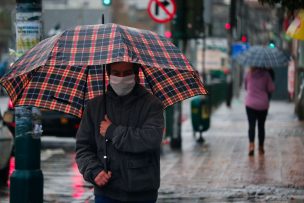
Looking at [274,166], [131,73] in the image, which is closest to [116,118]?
[131,73]

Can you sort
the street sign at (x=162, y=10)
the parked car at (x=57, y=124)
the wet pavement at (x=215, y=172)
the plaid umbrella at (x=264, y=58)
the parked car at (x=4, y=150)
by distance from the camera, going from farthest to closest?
the parked car at (x=57, y=124), the street sign at (x=162, y=10), the plaid umbrella at (x=264, y=58), the parked car at (x=4, y=150), the wet pavement at (x=215, y=172)

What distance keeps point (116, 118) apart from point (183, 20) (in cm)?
1137

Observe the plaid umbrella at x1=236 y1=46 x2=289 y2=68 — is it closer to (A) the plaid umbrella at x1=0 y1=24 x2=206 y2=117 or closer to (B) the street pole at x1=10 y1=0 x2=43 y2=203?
(B) the street pole at x1=10 y1=0 x2=43 y2=203

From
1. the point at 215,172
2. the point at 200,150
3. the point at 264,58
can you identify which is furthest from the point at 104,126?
the point at 200,150

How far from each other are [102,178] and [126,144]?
0.27m

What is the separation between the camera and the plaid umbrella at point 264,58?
14719mm

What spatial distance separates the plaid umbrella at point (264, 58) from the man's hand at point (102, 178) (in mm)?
9267

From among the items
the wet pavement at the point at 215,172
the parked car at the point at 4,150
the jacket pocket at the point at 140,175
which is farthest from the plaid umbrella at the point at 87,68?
the parked car at the point at 4,150

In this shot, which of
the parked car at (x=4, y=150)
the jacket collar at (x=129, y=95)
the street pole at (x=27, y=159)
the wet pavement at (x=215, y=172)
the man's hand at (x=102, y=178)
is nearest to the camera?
the man's hand at (x=102, y=178)

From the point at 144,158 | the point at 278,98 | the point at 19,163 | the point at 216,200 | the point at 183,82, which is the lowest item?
the point at 278,98

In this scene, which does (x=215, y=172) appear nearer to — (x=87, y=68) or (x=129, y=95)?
(x=87, y=68)

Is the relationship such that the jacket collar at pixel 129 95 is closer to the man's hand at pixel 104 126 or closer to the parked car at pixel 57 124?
the man's hand at pixel 104 126

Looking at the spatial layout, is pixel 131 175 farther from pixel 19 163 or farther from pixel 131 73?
pixel 19 163

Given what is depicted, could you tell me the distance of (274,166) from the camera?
44.1 feet
